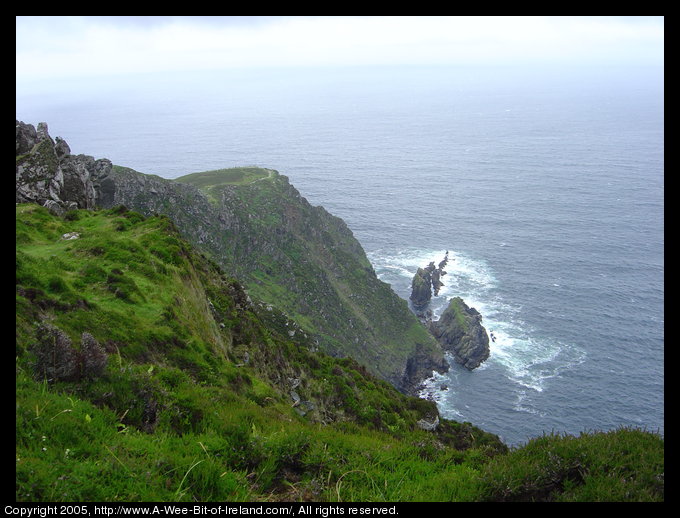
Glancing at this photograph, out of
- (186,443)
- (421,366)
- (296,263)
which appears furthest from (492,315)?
(186,443)

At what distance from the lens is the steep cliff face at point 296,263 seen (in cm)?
8038

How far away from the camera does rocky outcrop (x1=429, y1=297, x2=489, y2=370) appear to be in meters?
90.3

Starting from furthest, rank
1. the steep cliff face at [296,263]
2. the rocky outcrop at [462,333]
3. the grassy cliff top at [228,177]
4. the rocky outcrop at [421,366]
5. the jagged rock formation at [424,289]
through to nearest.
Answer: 1. the grassy cliff top at [228,177]
2. the jagged rock formation at [424,289]
3. the rocky outcrop at [462,333]
4. the rocky outcrop at [421,366]
5. the steep cliff face at [296,263]

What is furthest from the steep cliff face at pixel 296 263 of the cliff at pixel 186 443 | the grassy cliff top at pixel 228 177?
the cliff at pixel 186 443

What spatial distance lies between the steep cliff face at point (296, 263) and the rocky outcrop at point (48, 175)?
29508mm

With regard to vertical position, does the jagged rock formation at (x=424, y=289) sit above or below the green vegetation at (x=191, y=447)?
below

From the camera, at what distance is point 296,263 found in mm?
96062

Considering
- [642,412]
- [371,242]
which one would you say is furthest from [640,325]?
[371,242]

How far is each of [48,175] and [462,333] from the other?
80.0 metres

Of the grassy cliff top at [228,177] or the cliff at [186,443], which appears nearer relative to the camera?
the cliff at [186,443]

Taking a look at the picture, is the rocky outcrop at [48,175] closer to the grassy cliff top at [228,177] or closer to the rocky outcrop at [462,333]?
the grassy cliff top at [228,177]

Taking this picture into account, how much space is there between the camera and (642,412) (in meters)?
70.0

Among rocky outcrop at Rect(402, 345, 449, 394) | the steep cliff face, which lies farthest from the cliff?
rocky outcrop at Rect(402, 345, 449, 394)

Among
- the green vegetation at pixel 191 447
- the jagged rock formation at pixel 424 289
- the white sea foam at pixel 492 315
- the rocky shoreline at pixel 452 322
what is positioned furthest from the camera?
the jagged rock formation at pixel 424 289
